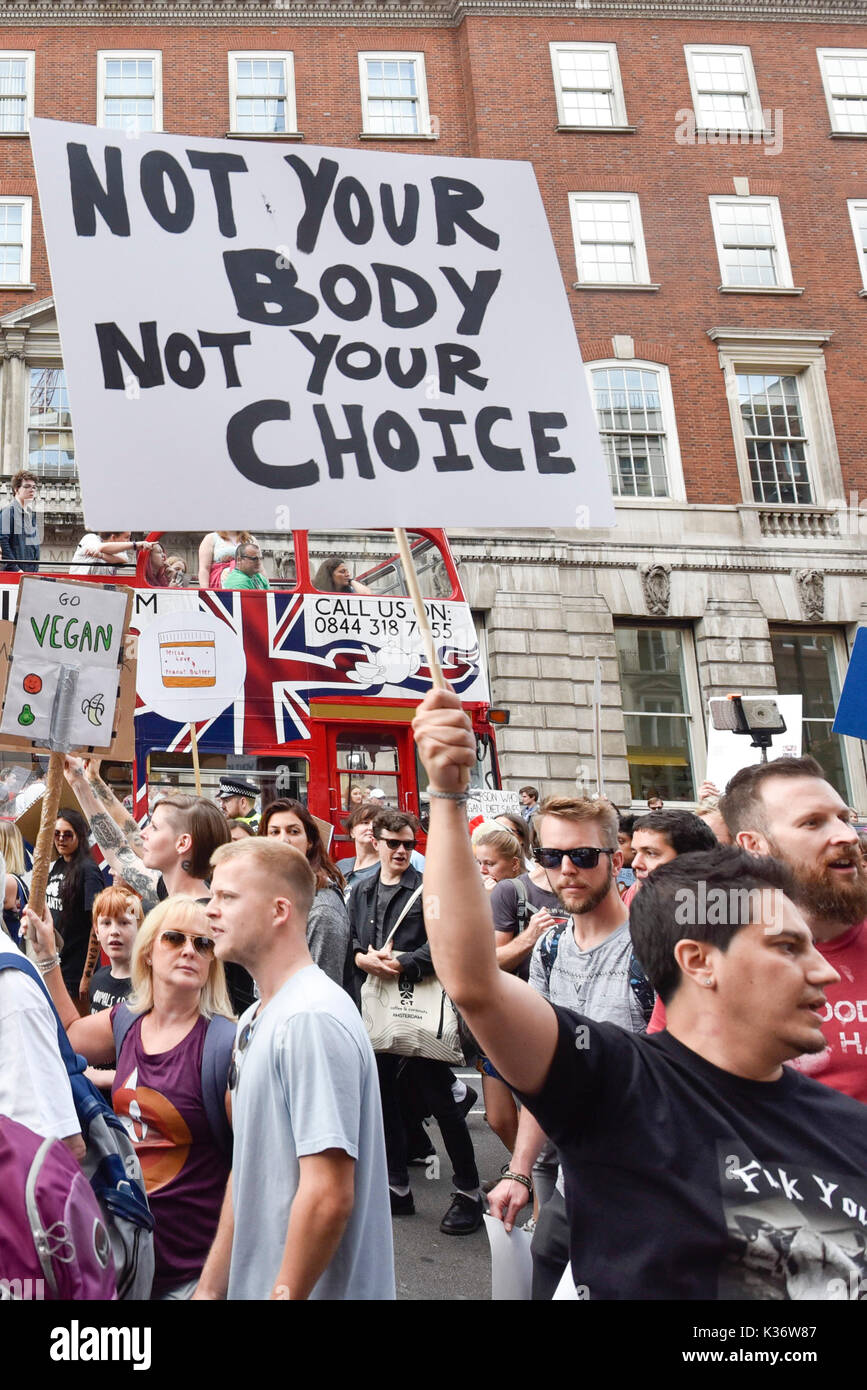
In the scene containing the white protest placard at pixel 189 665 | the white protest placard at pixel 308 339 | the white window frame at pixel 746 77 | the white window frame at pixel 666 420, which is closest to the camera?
the white protest placard at pixel 308 339

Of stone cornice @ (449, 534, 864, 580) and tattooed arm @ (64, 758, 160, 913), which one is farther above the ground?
stone cornice @ (449, 534, 864, 580)

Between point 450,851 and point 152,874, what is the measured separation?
3793mm

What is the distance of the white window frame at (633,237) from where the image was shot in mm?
22953

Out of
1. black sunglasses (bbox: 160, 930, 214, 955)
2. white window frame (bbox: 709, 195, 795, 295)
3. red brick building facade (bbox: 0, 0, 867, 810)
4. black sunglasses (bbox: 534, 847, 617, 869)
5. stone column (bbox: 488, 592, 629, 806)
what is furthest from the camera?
white window frame (bbox: 709, 195, 795, 295)

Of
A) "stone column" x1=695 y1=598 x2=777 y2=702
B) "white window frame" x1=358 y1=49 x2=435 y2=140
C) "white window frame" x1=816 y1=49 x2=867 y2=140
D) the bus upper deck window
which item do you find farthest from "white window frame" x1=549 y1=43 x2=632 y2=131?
the bus upper deck window

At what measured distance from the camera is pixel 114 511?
2822mm

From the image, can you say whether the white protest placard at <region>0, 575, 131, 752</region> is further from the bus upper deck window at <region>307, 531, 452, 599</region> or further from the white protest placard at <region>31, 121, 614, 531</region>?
the bus upper deck window at <region>307, 531, 452, 599</region>

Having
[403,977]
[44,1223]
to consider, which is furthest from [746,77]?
[44,1223]

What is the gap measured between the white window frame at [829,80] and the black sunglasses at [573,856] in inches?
955

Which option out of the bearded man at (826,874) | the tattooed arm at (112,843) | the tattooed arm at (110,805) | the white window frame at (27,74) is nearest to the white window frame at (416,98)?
the white window frame at (27,74)

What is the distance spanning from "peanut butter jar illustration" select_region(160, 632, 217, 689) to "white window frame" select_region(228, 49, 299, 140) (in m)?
15.1

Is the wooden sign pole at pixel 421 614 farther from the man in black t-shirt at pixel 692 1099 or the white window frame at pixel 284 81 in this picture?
the white window frame at pixel 284 81

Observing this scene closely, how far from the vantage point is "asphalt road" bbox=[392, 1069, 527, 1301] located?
16.0ft
